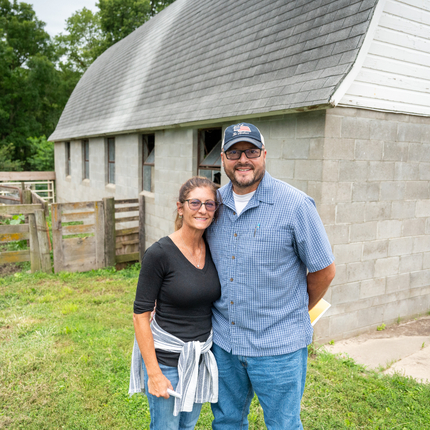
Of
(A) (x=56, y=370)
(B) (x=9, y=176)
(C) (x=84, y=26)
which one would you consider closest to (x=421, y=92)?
(A) (x=56, y=370)

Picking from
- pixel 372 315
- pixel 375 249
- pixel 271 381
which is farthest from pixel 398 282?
pixel 271 381

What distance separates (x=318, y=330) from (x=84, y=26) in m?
44.2

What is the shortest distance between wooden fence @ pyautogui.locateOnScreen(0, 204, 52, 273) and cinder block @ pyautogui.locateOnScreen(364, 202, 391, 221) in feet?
19.3

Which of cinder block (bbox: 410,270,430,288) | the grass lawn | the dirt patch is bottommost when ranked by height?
the grass lawn

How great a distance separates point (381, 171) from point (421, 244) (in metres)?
1.53

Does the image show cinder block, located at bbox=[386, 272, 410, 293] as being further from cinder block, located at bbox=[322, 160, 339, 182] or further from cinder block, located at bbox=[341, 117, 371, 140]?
cinder block, located at bbox=[341, 117, 371, 140]

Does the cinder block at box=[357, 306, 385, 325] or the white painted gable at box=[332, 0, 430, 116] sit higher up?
the white painted gable at box=[332, 0, 430, 116]

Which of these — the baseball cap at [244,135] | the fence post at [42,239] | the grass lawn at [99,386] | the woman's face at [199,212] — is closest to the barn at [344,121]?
the grass lawn at [99,386]

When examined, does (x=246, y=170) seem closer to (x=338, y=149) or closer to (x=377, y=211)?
(x=338, y=149)

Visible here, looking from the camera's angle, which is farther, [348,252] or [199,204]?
[348,252]

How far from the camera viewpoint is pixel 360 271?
5.35 m

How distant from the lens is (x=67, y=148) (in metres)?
17.1

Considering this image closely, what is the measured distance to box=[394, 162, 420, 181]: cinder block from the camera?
5.49m

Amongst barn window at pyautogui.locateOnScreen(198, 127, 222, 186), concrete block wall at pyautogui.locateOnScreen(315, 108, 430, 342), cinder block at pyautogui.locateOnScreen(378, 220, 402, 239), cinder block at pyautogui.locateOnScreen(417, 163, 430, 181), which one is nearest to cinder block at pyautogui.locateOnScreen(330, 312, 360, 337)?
concrete block wall at pyautogui.locateOnScreen(315, 108, 430, 342)
